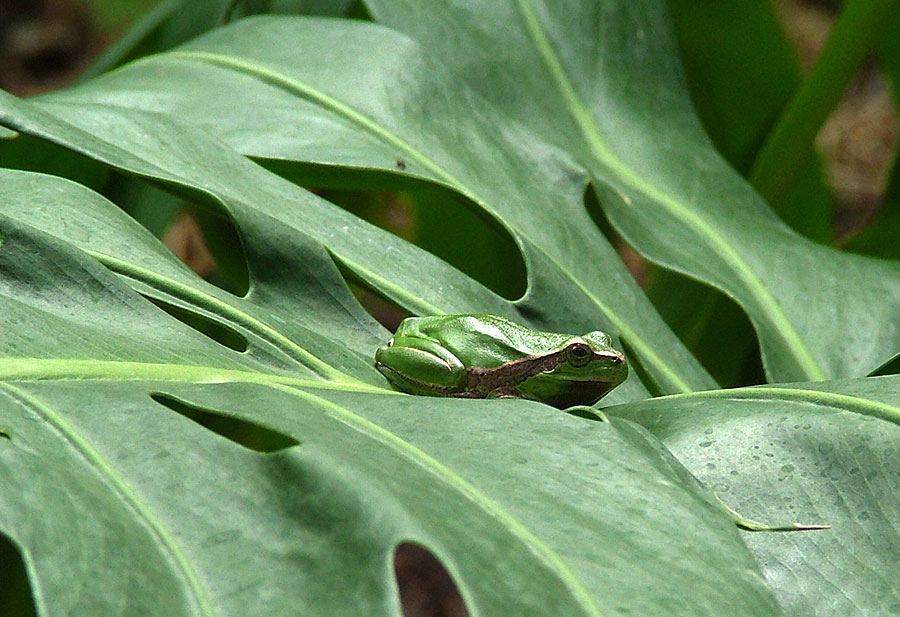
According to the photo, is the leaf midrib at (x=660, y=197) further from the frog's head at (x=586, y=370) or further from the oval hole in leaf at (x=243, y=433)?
the oval hole in leaf at (x=243, y=433)

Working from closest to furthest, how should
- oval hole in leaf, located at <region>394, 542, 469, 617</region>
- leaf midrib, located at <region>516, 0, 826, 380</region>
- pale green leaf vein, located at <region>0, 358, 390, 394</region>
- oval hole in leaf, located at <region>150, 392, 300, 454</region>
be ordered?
pale green leaf vein, located at <region>0, 358, 390, 394</region> → leaf midrib, located at <region>516, 0, 826, 380</region> → oval hole in leaf, located at <region>150, 392, 300, 454</region> → oval hole in leaf, located at <region>394, 542, 469, 617</region>

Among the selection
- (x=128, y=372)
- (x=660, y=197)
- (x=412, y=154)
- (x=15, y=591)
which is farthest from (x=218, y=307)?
(x=660, y=197)

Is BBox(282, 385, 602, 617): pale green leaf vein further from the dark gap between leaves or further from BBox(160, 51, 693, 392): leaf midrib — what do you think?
the dark gap between leaves

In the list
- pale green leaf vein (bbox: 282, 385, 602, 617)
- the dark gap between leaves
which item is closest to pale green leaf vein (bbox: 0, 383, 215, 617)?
pale green leaf vein (bbox: 282, 385, 602, 617)

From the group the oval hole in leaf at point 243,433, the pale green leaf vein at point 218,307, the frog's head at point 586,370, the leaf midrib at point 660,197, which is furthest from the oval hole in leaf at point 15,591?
the leaf midrib at point 660,197

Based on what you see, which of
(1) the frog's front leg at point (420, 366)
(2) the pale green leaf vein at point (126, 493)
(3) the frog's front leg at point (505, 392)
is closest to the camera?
(2) the pale green leaf vein at point (126, 493)

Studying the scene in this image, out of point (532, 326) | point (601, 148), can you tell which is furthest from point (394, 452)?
point (601, 148)
